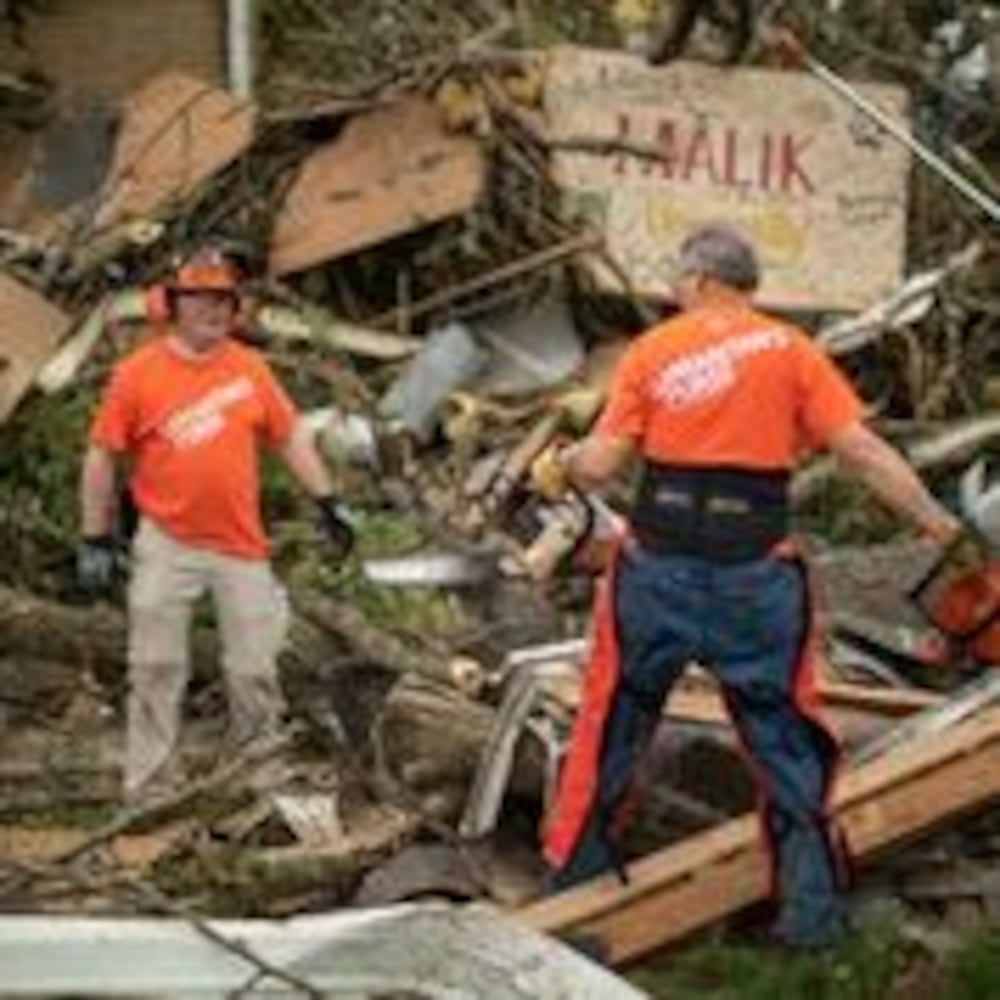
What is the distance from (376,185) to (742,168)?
152cm

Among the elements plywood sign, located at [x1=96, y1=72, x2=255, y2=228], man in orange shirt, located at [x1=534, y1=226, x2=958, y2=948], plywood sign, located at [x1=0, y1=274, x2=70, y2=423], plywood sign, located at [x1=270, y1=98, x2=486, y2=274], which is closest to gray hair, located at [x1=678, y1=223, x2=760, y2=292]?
man in orange shirt, located at [x1=534, y1=226, x2=958, y2=948]

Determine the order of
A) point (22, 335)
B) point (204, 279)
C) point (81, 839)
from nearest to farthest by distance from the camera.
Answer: point (81, 839), point (204, 279), point (22, 335)

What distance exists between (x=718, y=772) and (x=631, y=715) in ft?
→ 2.15

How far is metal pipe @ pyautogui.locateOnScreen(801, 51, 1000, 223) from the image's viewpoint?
11.7 m

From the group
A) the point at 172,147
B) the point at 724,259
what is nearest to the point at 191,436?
the point at 724,259

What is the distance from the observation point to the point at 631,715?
745 cm

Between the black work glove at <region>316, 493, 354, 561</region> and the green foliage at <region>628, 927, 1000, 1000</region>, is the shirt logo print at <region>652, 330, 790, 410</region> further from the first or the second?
the black work glove at <region>316, 493, 354, 561</region>

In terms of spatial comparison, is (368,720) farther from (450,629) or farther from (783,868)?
(783,868)

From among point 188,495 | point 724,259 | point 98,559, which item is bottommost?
point 98,559

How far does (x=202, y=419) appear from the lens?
8.77 meters

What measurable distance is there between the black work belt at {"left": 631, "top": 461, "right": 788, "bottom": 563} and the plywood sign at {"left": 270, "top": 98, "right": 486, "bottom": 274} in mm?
4805

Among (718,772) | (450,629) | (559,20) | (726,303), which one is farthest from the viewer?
(559,20)

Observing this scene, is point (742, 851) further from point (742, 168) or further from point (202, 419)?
point (742, 168)

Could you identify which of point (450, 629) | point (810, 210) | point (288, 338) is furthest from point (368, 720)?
point (810, 210)
